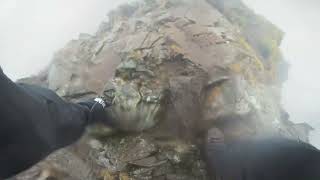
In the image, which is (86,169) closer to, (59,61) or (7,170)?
(7,170)

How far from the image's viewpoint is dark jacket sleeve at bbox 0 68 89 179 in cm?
668

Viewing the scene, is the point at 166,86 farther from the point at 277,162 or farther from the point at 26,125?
the point at 26,125

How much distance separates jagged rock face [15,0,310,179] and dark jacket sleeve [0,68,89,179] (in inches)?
163

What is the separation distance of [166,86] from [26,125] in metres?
7.88

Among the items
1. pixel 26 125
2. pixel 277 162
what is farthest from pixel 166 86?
pixel 26 125

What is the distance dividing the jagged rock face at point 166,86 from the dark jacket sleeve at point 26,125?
13.6ft

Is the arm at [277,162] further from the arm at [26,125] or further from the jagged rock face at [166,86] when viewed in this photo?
the jagged rock face at [166,86]

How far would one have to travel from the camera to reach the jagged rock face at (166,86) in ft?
42.2

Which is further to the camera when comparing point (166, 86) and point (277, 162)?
point (166, 86)

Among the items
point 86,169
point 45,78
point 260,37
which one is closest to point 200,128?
point 86,169

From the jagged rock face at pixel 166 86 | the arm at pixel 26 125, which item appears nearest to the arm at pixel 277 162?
the arm at pixel 26 125

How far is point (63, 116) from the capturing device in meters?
8.64

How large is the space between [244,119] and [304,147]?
7741mm

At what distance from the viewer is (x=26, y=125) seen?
22.9 feet
